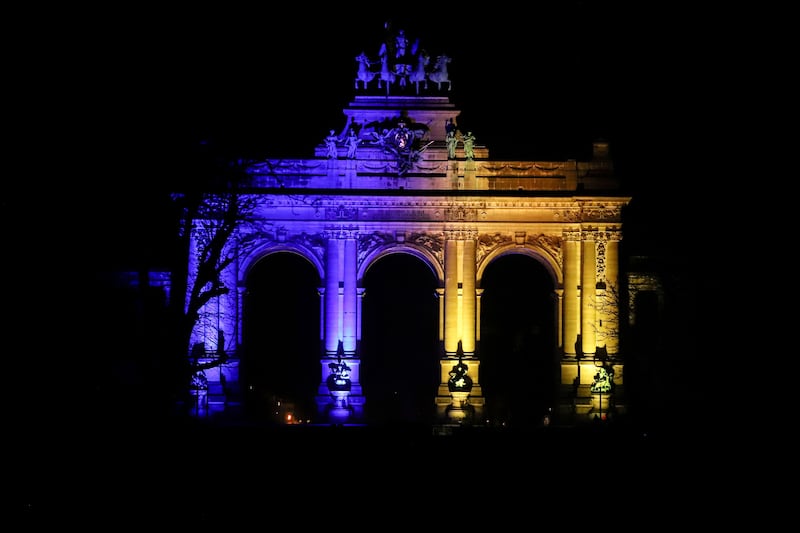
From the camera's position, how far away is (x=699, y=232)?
48.5m

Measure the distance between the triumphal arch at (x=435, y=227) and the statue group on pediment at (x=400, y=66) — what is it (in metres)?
0.06

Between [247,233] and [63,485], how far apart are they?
23224 millimetres

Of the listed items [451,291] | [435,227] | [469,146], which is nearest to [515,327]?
[451,291]

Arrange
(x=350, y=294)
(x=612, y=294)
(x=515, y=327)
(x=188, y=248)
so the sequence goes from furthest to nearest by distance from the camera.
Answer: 1. (x=515, y=327)
2. (x=350, y=294)
3. (x=612, y=294)
4. (x=188, y=248)

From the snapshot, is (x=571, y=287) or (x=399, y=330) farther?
(x=399, y=330)

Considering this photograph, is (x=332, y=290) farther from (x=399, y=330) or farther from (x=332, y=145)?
(x=399, y=330)

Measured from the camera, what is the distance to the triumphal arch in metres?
47.2

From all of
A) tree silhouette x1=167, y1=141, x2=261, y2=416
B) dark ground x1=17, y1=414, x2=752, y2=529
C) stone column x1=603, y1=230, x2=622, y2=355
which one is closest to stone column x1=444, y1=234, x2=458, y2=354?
stone column x1=603, y1=230, x2=622, y2=355

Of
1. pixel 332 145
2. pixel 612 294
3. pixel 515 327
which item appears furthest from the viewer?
pixel 515 327

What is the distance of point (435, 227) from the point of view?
158 feet

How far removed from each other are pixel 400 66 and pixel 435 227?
24.7ft

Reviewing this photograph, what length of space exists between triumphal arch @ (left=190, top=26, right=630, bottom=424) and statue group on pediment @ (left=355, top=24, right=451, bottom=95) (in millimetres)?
55

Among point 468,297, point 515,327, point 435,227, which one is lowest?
point 515,327

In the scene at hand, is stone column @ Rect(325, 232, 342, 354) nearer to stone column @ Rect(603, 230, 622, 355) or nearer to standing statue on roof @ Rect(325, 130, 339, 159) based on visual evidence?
standing statue on roof @ Rect(325, 130, 339, 159)
